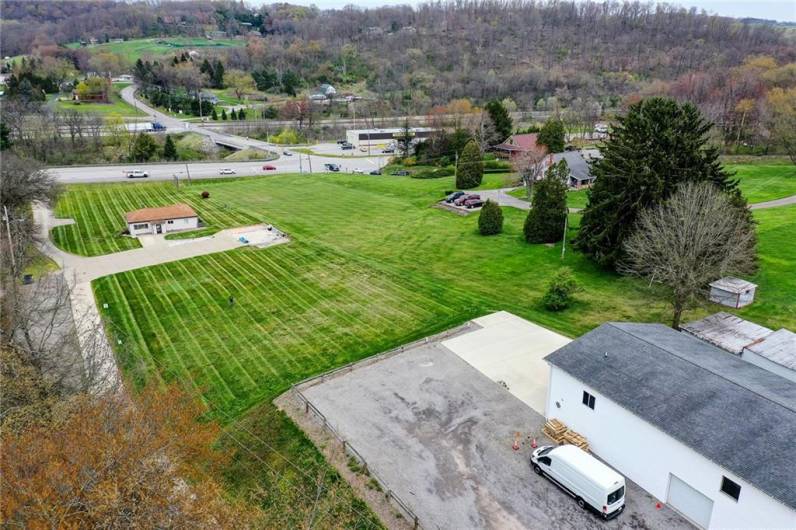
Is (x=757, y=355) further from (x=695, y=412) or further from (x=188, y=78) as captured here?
(x=188, y=78)

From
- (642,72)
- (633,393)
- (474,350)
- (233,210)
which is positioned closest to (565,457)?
(633,393)

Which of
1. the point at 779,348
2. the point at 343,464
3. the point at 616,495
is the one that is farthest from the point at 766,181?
the point at 343,464

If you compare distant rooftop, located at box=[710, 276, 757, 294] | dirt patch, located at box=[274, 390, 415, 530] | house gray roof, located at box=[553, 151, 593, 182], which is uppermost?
house gray roof, located at box=[553, 151, 593, 182]

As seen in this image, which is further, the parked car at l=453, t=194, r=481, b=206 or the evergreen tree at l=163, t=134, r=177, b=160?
the evergreen tree at l=163, t=134, r=177, b=160

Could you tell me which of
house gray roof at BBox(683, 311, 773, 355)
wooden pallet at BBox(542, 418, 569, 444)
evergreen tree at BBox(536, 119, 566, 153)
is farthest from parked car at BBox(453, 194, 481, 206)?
wooden pallet at BBox(542, 418, 569, 444)

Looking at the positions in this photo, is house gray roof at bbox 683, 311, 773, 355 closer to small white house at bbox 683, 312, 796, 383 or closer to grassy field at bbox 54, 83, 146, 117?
small white house at bbox 683, 312, 796, 383

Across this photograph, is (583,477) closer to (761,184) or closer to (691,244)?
(691,244)
